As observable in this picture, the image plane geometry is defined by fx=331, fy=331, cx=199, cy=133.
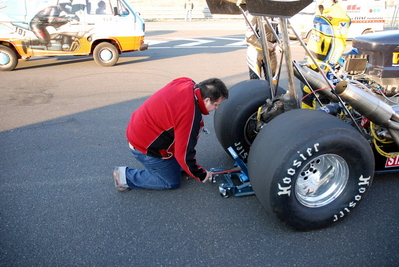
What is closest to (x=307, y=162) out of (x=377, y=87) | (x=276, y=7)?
(x=276, y=7)

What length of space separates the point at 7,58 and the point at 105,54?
2.29 metres

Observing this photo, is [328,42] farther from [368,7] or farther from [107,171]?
[368,7]

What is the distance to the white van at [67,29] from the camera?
7754 mm

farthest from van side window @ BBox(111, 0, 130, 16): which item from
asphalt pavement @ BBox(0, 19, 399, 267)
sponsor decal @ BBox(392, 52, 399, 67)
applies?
sponsor decal @ BBox(392, 52, 399, 67)

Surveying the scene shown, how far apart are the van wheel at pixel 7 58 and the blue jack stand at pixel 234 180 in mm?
6875

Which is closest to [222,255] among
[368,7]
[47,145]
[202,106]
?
[202,106]

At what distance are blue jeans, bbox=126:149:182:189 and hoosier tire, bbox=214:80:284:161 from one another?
65cm

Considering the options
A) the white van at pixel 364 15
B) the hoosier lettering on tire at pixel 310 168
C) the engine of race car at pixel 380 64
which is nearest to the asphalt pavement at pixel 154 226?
the hoosier lettering on tire at pixel 310 168

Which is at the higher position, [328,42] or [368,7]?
[368,7]

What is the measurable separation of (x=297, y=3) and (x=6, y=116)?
4.74 metres

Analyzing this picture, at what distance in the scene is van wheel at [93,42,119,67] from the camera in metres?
8.57

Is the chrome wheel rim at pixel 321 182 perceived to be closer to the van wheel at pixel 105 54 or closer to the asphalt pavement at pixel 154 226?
the asphalt pavement at pixel 154 226

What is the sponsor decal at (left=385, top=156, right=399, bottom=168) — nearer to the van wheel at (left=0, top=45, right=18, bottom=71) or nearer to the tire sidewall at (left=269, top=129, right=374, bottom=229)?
the tire sidewall at (left=269, top=129, right=374, bottom=229)

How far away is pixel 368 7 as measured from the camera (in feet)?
40.9
